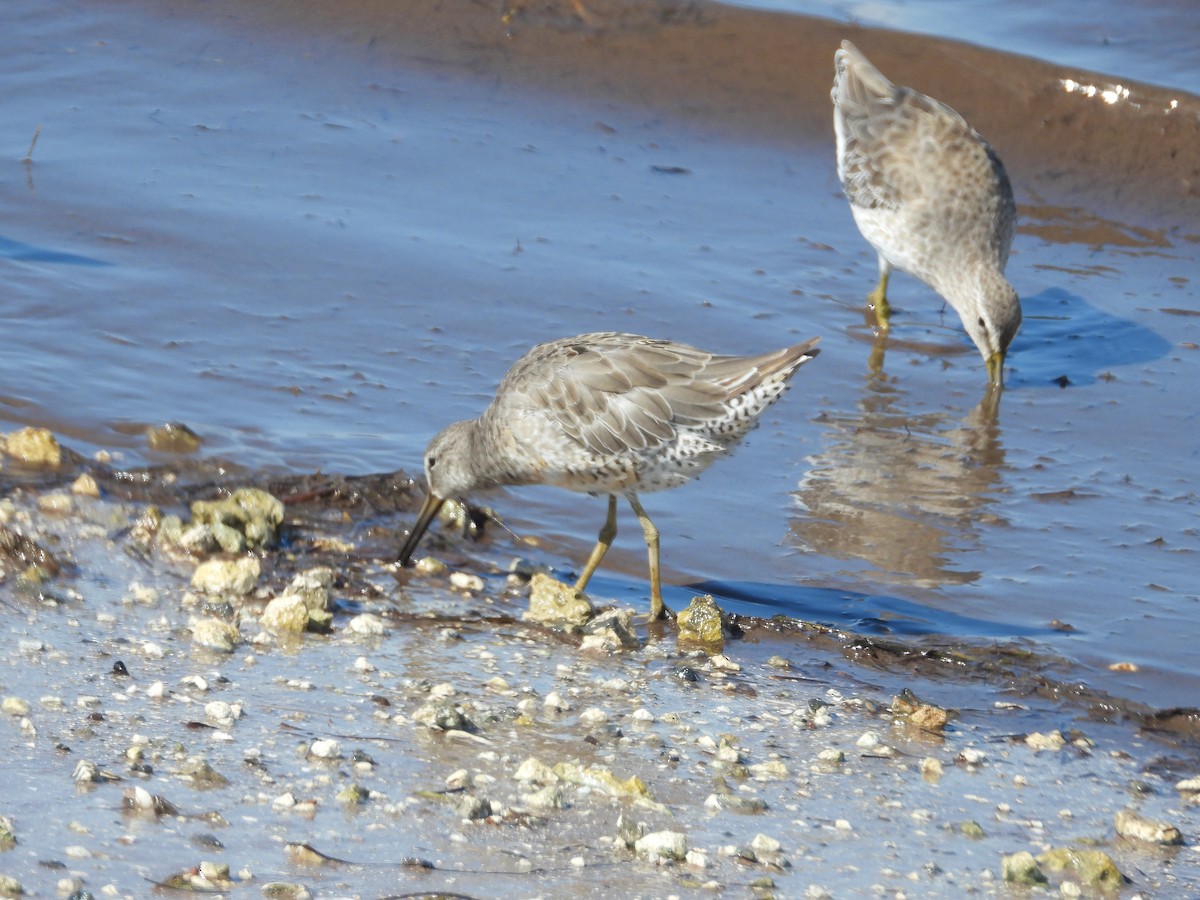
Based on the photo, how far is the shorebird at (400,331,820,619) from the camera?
5871 mm

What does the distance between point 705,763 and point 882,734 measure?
2.13 ft

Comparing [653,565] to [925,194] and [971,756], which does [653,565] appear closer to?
[971,756]

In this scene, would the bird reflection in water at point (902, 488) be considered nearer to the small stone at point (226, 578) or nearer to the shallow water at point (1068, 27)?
the small stone at point (226, 578)

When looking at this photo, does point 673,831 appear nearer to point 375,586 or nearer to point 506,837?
point 506,837

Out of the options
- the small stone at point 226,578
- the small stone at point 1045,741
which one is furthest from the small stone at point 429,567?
the small stone at point 1045,741

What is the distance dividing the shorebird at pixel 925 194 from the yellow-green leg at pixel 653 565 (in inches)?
129

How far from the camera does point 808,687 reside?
17.3 ft

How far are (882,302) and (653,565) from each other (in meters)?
3.78

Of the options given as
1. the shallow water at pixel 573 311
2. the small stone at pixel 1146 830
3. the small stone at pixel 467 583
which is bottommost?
the small stone at pixel 467 583

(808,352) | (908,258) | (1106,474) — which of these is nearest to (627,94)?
(908,258)

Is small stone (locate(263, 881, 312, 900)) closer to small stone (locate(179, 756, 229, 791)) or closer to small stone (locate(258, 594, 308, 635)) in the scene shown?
small stone (locate(179, 756, 229, 791))

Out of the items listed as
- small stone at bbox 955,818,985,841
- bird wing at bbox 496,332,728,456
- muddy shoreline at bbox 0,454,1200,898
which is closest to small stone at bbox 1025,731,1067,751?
muddy shoreline at bbox 0,454,1200,898

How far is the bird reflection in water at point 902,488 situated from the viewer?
21.4 ft

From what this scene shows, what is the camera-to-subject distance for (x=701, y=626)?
5.55 metres
